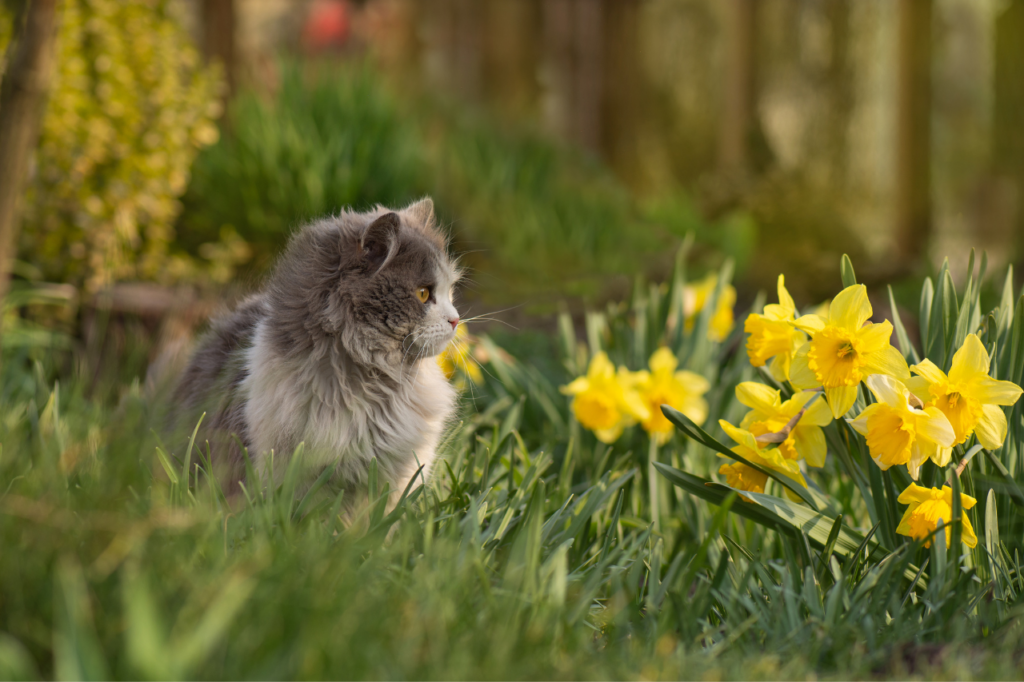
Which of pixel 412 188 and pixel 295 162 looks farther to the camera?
pixel 412 188

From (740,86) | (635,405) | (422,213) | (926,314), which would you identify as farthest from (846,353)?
(740,86)

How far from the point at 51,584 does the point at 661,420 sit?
2013mm

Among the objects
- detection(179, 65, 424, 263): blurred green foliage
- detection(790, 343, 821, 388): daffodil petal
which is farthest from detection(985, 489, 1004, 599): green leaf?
detection(179, 65, 424, 263): blurred green foliage

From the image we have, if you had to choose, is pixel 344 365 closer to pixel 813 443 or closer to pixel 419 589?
pixel 419 589

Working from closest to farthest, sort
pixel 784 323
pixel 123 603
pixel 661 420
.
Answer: pixel 123 603, pixel 784 323, pixel 661 420

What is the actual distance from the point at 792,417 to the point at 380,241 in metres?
1.18

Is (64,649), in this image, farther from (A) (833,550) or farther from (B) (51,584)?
(A) (833,550)

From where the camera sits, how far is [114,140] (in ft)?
15.4

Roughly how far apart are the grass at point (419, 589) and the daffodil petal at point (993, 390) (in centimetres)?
39

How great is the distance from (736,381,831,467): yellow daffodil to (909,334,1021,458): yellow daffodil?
9.6 inches

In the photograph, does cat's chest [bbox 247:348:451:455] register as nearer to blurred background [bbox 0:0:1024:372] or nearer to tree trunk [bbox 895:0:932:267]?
blurred background [bbox 0:0:1024:372]

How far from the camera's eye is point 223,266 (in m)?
5.08

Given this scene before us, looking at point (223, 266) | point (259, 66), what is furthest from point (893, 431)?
point (259, 66)

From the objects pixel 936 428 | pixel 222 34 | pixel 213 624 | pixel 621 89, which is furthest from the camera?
pixel 621 89
